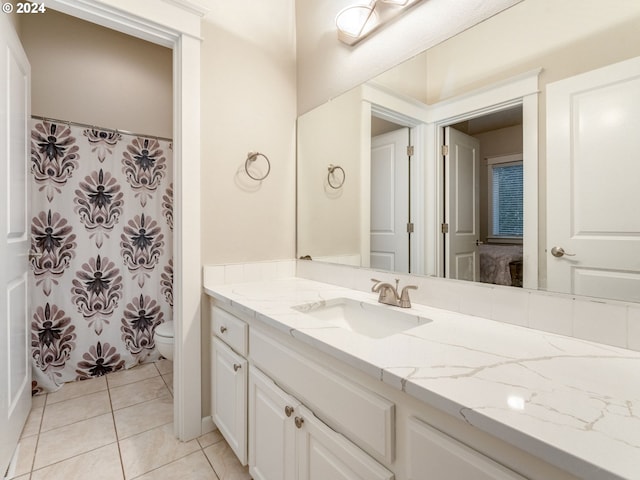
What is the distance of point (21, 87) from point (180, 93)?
828mm

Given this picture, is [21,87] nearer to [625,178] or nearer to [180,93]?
[180,93]

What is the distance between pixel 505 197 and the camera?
1075 mm

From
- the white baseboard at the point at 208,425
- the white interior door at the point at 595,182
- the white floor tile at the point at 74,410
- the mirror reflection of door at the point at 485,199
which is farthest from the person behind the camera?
the white floor tile at the point at 74,410

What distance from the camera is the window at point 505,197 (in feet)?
3.41

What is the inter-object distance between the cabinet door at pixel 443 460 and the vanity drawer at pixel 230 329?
79cm

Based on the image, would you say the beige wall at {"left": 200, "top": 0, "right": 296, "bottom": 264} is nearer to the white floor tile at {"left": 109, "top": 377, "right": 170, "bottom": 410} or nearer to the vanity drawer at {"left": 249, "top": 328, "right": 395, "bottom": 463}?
the vanity drawer at {"left": 249, "top": 328, "right": 395, "bottom": 463}

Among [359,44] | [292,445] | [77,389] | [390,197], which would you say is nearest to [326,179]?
[390,197]

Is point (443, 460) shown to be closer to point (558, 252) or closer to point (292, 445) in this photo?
point (292, 445)

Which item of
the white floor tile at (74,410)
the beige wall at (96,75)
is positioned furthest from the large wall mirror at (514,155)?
the beige wall at (96,75)

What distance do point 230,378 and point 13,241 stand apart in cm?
118

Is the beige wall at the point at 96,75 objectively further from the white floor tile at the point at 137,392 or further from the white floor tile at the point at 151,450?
the white floor tile at the point at 151,450

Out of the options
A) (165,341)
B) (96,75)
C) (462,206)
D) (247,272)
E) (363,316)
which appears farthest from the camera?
(96,75)

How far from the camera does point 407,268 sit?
1.38 metres

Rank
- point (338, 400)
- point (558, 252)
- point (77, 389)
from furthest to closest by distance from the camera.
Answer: point (77, 389) → point (558, 252) → point (338, 400)
